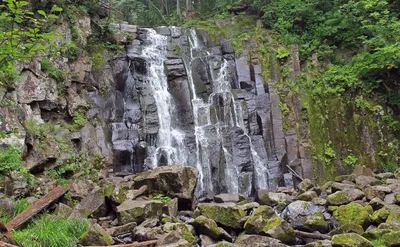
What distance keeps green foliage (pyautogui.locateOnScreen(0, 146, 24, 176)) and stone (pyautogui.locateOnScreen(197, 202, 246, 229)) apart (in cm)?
497

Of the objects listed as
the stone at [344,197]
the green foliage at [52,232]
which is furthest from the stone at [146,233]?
the stone at [344,197]

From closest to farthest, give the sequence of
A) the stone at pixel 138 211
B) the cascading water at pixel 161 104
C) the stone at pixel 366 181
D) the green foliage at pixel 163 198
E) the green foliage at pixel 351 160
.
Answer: the stone at pixel 138 211 → the green foliage at pixel 163 198 → the stone at pixel 366 181 → the cascading water at pixel 161 104 → the green foliage at pixel 351 160

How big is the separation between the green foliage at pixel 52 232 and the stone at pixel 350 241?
15.1 feet

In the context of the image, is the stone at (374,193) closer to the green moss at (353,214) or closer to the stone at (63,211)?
the green moss at (353,214)

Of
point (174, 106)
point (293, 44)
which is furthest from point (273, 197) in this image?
point (293, 44)

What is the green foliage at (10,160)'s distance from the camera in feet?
27.2

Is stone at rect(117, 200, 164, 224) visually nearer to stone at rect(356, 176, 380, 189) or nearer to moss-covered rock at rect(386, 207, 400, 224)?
moss-covered rock at rect(386, 207, 400, 224)

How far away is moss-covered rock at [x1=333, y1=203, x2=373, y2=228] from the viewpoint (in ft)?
23.5

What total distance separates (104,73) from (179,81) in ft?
11.7

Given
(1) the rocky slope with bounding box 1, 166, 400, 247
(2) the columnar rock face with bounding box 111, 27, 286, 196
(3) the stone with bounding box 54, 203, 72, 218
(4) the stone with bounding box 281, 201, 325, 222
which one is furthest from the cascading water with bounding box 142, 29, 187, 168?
(4) the stone with bounding box 281, 201, 325, 222

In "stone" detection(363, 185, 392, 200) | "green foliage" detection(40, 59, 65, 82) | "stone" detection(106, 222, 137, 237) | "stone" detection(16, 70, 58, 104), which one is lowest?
"stone" detection(363, 185, 392, 200)

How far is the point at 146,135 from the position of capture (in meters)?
14.2

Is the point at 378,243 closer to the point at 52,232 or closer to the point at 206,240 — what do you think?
the point at 206,240

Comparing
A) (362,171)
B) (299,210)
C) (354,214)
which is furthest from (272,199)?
(362,171)
